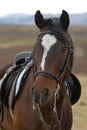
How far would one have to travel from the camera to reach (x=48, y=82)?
16.2 feet

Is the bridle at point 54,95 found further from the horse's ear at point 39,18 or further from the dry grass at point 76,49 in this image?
the dry grass at point 76,49

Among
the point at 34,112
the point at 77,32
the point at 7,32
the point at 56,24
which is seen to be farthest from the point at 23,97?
the point at 77,32

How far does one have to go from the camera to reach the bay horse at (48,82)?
496cm

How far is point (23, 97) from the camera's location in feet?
19.6

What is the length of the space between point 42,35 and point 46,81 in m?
0.59

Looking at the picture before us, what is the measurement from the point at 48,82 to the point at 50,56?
0.29 m

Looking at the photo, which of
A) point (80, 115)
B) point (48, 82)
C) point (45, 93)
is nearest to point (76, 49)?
point (80, 115)

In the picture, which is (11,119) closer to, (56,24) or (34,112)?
(34,112)

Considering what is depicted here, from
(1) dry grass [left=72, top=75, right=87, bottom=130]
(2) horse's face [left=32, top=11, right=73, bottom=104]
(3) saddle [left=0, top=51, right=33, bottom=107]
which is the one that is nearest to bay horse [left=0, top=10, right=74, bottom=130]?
(2) horse's face [left=32, top=11, right=73, bottom=104]

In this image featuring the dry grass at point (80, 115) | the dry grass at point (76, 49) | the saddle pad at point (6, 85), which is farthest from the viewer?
the dry grass at point (76, 49)

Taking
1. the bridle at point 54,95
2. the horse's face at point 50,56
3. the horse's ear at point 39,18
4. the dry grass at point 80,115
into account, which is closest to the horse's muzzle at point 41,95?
the horse's face at point 50,56

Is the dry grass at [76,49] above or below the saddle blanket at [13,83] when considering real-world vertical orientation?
below

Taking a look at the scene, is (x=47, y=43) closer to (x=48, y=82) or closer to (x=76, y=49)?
(x=48, y=82)

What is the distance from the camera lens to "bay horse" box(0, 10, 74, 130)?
496 cm
